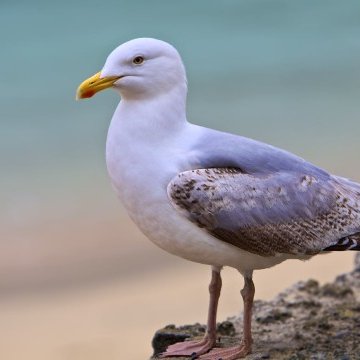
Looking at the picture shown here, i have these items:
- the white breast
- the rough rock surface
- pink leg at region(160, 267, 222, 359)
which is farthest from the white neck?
the rough rock surface

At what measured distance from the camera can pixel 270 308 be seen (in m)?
11.4

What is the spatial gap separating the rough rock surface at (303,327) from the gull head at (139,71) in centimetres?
206

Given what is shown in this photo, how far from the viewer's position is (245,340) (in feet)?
30.8

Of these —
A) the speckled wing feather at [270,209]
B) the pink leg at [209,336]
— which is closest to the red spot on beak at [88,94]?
the speckled wing feather at [270,209]

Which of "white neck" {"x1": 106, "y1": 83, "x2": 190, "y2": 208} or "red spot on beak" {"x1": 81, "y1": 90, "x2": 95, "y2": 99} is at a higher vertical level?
"red spot on beak" {"x1": 81, "y1": 90, "x2": 95, "y2": 99}

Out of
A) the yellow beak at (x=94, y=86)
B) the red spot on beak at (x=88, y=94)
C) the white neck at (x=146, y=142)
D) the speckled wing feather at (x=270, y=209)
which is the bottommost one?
the speckled wing feather at (x=270, y=209)

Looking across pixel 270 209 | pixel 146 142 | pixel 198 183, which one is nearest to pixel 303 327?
pixel 270 209

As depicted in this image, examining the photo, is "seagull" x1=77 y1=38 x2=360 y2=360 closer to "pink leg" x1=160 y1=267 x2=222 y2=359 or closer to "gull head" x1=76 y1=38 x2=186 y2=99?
"gull head" x1=76 y1=38 x2=186 y2=99

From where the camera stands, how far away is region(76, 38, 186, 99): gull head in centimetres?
873

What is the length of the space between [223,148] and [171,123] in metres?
0.39

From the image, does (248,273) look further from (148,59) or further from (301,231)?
(148,59)

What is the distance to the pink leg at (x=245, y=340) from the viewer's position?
9250 millimetres

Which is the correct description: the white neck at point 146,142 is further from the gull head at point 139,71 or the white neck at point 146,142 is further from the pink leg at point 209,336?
the pink leg at point 209,336

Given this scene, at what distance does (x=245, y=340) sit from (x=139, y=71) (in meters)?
2.10
